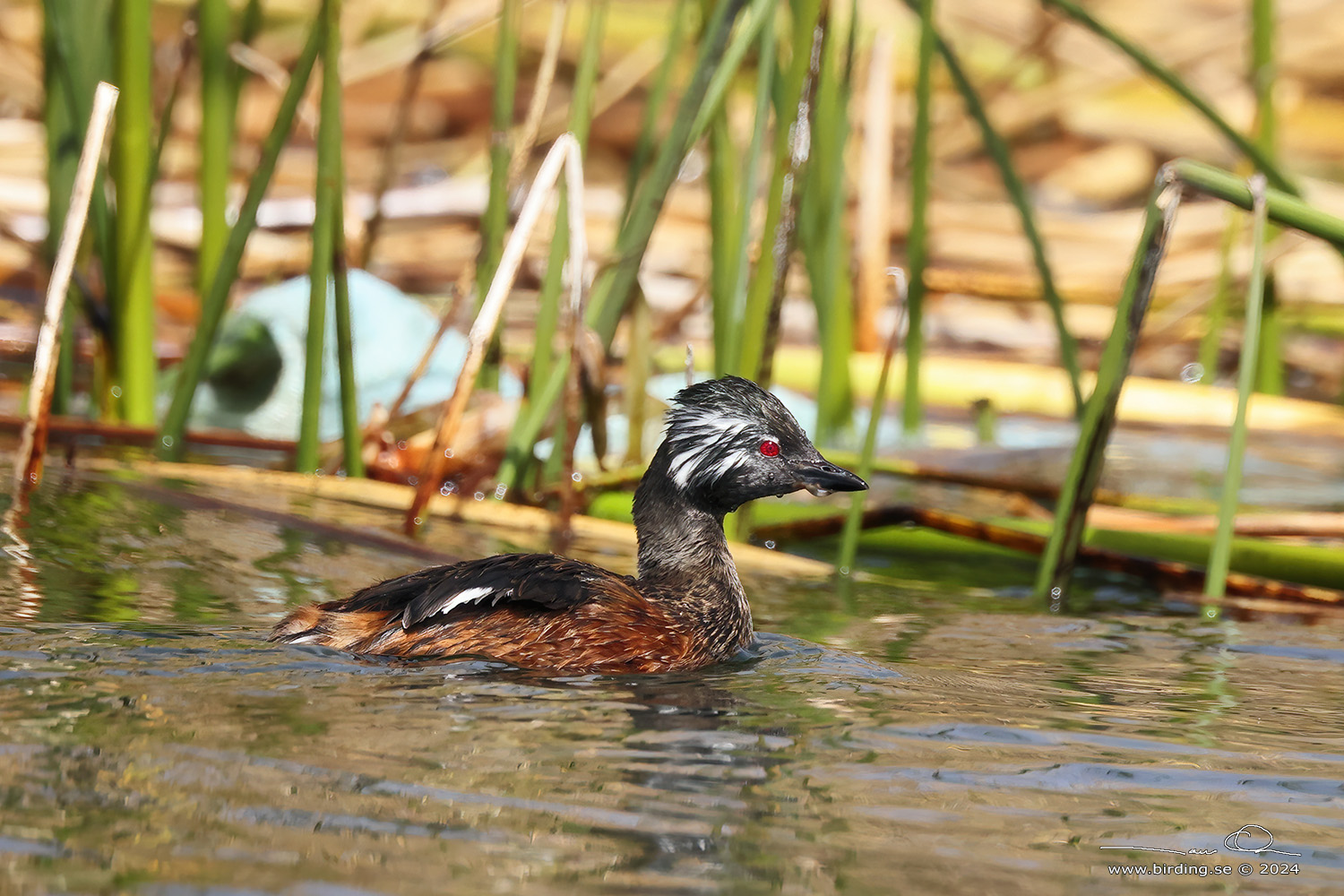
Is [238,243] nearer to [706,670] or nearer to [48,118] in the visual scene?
[48,118]

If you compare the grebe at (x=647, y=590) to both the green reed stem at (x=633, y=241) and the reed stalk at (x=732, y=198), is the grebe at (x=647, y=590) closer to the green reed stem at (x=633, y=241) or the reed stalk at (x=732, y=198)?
the green reed stem at (x=633, y=241)

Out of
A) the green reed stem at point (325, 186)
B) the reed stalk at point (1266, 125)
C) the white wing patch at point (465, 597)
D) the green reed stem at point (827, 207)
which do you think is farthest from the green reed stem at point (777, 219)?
the reed stalk at point (1266, 125)

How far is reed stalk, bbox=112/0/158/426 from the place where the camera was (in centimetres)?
565

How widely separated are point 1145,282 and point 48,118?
4.09m

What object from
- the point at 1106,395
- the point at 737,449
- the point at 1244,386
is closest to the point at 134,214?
the point at 737,449

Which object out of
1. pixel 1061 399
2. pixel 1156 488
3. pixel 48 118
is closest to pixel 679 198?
pixel 1061 399

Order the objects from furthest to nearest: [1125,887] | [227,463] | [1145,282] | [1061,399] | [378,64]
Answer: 1. [378,64]
2. [1061,399]
3. [227,463]
4. [1145,282]
5. [1125,887]

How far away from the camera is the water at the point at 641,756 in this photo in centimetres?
248

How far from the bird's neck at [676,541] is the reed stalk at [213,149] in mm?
2385

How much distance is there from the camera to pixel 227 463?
22.2 feet

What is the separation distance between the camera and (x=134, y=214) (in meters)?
5.91

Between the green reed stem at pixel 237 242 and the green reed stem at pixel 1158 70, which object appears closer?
the green reed stem at pixel 1158 70
